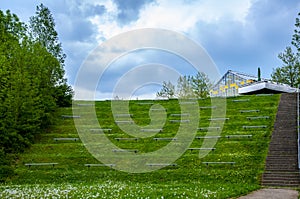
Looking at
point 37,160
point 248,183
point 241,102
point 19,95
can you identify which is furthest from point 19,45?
point 241,102

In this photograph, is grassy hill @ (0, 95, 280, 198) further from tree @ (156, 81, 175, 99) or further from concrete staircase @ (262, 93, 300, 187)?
tree @ (156, 81, 175, 99)

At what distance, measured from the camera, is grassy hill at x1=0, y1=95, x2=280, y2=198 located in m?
15.7

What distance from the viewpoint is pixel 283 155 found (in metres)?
24.6

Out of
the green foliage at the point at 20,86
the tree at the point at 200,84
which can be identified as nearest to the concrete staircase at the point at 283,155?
the green foliage at the point at 20,86

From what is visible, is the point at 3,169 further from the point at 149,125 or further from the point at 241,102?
the point at 241,102

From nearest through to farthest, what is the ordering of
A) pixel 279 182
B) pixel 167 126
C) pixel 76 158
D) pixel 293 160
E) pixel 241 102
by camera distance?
pixel 279 182 → pixel 293 160 → pixel 76 158 → pixel 167 126 → pixel 241 102

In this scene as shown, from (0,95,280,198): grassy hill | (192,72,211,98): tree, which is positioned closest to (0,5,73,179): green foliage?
(0,95,280,198): grassy hill

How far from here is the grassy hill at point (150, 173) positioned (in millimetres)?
15742

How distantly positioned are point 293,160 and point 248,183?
4.96m

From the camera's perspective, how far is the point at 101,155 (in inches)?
1104

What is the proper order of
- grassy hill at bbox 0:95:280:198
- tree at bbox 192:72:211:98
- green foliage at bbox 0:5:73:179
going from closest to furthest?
grassy hill at bbox 0:95:280:198, green foliage at bbox 0:5:73:179, tree at bbox 192:72:211:98

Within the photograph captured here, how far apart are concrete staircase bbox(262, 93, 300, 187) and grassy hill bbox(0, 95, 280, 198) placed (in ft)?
1.97

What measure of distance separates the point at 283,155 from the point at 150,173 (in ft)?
30.6

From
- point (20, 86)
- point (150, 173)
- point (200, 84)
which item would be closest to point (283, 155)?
point (150, 173)
